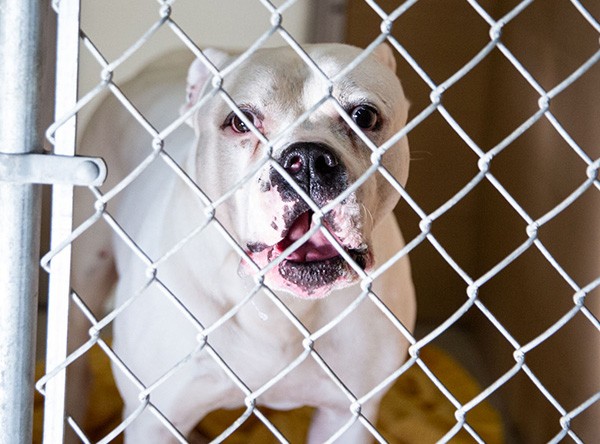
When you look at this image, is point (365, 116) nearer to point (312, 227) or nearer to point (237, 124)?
point (237, 124)

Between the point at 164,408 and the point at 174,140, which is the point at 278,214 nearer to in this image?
the point at 164,408

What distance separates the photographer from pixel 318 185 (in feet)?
4.24

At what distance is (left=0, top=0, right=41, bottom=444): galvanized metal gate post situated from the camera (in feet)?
2.98

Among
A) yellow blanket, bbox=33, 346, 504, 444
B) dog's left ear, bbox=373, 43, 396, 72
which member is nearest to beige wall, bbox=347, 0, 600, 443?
yellow blanket, bbox=33, 346, 504, 444

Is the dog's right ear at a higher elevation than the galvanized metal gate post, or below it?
higher

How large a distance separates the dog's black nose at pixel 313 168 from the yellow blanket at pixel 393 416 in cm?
119

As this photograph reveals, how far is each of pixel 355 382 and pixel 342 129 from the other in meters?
0.52

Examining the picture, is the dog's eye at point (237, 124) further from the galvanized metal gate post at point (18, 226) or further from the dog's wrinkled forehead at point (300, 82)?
the galvanized metal gate post at point (18, 226)

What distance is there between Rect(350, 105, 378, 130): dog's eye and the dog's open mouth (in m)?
0.24

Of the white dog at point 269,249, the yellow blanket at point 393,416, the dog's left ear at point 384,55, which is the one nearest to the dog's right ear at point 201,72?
the white dog at point 269,249

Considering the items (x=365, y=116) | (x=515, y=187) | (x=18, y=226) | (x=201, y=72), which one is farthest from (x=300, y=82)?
(x=515, y=187)

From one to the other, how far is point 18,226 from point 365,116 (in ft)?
2.35

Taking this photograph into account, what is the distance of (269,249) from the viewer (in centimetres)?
137

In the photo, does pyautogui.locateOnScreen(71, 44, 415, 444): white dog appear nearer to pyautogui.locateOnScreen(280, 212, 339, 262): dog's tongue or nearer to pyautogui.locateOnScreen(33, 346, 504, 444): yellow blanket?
pyautogui.locateOnScreen(280, 212, 339, 262): dog's tongue
